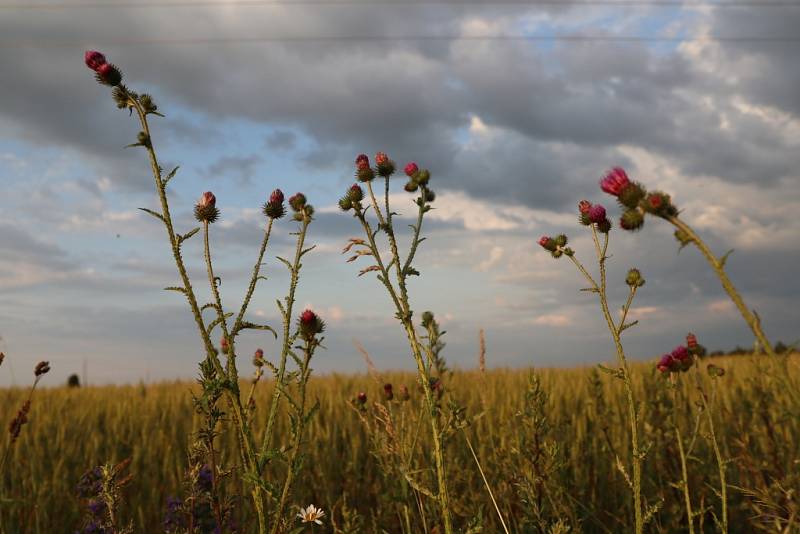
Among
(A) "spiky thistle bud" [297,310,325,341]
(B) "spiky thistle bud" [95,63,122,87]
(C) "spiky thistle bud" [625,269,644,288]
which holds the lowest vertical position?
(A) "spiky thistle bud" [297,310,325,341]

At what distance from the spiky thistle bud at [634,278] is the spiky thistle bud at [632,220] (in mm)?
751

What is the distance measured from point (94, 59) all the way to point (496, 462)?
3.06 m

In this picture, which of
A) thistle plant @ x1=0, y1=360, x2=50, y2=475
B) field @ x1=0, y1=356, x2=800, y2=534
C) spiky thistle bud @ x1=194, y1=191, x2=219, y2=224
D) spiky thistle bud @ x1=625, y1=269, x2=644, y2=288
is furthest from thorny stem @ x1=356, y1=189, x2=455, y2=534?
thistle plant @ x1=0, y1=360, x2=50, y2=475

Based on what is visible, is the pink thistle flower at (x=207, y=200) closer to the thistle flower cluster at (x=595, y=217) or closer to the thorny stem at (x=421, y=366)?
the thorny stem at (x=421, y=366)

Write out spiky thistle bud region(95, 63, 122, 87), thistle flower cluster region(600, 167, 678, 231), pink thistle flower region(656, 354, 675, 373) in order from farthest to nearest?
pink thistle flower region(656, 354, 675, 373), spiky thistle bud region(95, 63, 122, 87), thistle flower cluster region(600, 167, 678, 231)

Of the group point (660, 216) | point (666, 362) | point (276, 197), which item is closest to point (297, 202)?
point (276, 197)

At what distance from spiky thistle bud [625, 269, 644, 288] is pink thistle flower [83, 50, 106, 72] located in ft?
7.01

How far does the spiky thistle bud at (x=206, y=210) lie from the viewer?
2.29 m

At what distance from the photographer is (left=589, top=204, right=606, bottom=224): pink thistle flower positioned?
249 cm

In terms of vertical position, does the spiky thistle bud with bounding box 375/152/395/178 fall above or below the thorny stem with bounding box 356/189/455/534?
above

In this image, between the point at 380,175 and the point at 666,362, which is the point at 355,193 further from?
the point at 666,362

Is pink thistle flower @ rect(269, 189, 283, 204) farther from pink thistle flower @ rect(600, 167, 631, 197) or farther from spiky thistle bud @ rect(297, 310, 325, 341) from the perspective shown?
pink thistle flower @ rect(600, 167, 631, 197)

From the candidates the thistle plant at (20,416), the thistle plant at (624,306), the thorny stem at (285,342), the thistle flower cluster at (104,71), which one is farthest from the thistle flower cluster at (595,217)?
the thistle plant at (20,416)

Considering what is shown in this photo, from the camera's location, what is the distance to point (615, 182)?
6.53ft
